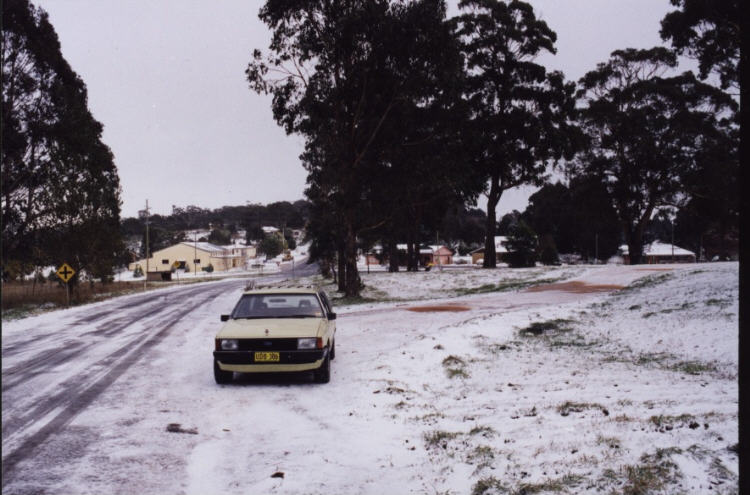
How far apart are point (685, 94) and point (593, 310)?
102ft

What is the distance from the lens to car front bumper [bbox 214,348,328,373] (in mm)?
8461

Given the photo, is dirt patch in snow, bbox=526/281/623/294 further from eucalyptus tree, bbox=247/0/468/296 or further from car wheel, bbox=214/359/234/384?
car wheel, bbox=214/359/234/384

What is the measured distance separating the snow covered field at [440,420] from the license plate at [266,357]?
0.51 m

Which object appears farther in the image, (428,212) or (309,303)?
(428,212)

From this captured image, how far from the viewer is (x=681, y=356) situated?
9.62 meters

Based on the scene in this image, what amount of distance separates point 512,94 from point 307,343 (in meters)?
34.0

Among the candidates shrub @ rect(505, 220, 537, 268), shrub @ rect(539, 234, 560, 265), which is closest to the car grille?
shrub @ rect(505, 220, 537, 268)

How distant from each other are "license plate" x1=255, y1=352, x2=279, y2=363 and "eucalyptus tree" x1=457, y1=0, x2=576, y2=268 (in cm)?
3087

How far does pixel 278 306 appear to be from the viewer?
995 centimetres

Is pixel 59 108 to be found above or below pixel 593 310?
above

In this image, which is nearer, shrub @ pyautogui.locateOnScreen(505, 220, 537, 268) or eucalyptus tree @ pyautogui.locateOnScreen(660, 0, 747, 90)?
eucalyptus tree @ pyautogui.locateOnScreen(660, 0, 747, 90)

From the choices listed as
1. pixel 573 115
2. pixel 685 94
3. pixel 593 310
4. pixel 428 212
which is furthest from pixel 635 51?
pixel 593 310

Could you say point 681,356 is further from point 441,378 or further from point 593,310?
point 593,310

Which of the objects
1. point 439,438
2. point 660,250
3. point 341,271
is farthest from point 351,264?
point 660,250
